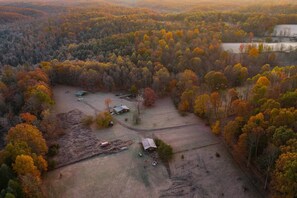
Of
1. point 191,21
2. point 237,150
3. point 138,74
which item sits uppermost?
point 191,21

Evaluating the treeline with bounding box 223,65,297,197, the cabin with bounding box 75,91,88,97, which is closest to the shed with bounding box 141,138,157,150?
the treeline with bounding box 223,65,297,197

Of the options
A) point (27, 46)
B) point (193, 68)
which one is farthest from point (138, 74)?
point (27, 46)

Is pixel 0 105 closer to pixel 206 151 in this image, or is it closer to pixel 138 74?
pixel 138 74

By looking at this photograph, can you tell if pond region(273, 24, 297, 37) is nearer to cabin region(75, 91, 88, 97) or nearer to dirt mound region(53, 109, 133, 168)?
cabin region(75, 91, 88, 97)

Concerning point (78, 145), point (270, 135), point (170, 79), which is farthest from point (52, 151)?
point (270, 135)

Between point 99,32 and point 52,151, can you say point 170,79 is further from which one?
point 99,32

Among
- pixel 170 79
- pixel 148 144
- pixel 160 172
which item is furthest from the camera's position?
pixel 170 79
